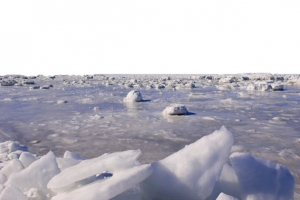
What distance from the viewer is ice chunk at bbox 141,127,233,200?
161 cm

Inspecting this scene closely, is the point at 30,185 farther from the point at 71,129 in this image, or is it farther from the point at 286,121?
the point at 286,121

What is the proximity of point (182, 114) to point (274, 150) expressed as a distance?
9.59 ft

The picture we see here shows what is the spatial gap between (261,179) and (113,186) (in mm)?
883

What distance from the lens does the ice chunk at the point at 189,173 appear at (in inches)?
63.5

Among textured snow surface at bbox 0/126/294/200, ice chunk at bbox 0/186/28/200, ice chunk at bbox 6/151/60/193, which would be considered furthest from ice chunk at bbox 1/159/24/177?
ice chunk at bbox 0/186/28/200

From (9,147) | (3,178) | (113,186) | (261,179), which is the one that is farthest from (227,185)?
(9,147)

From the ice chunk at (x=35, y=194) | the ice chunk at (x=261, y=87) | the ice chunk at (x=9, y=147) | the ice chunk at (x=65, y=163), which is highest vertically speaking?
the ice chunk at (x=65, y=163)

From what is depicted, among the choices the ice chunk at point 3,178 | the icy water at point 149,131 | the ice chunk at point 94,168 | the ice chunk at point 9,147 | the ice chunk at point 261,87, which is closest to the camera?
the ice chunk at point 94,168

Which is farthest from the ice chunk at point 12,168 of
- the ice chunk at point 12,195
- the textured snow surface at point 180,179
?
the ice chunk at point 12,195

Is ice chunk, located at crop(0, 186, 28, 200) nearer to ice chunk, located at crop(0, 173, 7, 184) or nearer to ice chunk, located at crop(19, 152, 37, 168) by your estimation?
ice chunk, located at crop(0, 173, 7, 184)

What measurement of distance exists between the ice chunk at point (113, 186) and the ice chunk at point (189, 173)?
14 centimetres

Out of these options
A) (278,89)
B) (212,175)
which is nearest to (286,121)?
(212,175)

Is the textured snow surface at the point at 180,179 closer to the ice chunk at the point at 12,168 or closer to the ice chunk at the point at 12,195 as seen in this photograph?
the ice chunk at the point at 12,195

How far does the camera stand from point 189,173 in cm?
165
